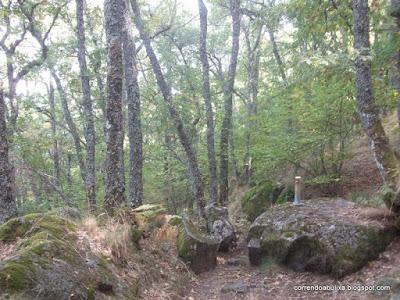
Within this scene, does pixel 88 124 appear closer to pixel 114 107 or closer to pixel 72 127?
pixel 72 127

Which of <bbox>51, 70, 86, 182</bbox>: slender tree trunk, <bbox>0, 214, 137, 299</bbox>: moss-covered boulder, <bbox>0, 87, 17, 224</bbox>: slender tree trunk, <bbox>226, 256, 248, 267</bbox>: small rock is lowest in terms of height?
<bbox>226, 256, 248, 267</bbox>: small rock

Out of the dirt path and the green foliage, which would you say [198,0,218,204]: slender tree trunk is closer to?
the green foliage

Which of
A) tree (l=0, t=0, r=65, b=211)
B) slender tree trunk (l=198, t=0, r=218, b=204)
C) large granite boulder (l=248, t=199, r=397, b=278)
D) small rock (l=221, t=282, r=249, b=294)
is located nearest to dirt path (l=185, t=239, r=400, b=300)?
small rock (l=221, t=282, r=249, b=294)

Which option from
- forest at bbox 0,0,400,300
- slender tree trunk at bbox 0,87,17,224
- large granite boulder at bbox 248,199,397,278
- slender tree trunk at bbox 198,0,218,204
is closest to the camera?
forest at bbox 0,0,400,300

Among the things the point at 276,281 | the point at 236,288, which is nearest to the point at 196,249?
the point at 236,288

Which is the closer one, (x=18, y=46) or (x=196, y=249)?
(x=196, y=249)

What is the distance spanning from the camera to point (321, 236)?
6746 mm

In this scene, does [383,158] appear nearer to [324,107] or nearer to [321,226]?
[321,226]

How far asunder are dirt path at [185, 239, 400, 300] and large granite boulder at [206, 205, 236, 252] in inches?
57.1

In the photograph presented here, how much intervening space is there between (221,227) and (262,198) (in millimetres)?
2706

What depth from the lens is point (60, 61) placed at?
748 inches

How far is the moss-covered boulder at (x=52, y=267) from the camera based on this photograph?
372 centimetres

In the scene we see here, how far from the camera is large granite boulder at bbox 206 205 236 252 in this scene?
963 centimetres

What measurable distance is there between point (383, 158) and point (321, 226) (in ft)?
5.62
